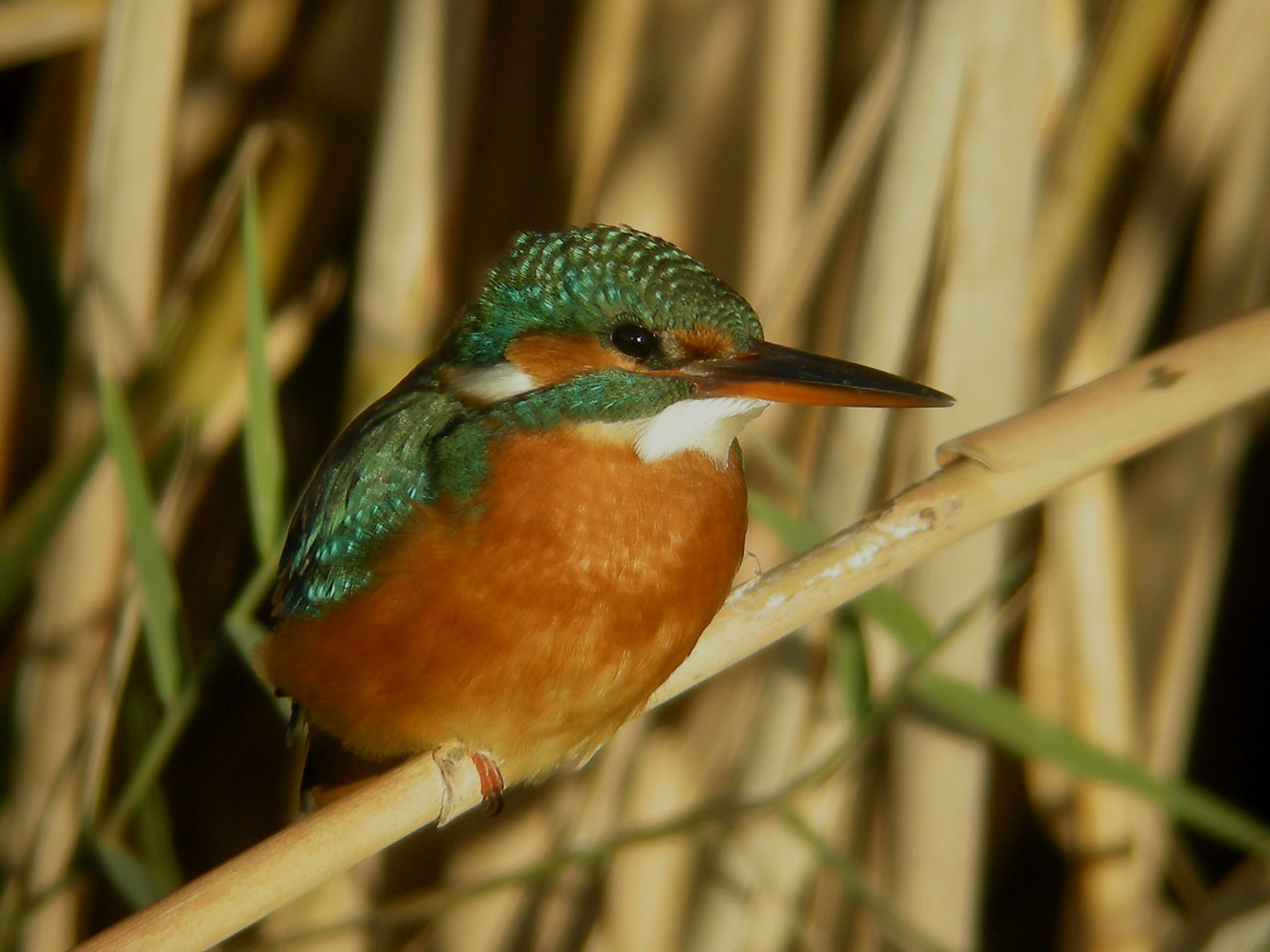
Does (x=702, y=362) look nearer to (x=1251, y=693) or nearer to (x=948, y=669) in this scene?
(x=948, y=669)

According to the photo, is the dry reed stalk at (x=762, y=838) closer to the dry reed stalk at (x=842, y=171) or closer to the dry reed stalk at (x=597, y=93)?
the dry reed stalk at (x=842, y=171)

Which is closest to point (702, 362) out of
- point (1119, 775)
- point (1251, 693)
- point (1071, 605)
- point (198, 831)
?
point (1119, 775)

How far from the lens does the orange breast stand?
1376mm

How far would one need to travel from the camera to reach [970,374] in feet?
5.46

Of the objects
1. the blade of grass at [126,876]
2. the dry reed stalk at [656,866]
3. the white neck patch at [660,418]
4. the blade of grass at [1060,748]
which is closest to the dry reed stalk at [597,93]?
the white neck patch at [660,418]

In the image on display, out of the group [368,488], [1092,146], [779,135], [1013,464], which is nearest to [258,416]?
[368,488]

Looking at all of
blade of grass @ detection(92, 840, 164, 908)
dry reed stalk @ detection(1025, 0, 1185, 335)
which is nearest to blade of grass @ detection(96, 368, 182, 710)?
blade of grass @ detection(92, 840, 164, 908)

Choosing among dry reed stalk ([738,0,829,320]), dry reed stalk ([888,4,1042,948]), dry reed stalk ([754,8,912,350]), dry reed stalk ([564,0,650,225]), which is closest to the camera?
dry reed stalk ([888,4,1042,948])

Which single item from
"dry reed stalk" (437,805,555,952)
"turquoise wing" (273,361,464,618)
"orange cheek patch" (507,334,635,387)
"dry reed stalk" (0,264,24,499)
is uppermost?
"orange cheek patch" (507,334,635,387)

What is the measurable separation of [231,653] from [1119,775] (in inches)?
57.2

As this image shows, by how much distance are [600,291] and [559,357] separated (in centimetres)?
8

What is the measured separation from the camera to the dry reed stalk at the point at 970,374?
1.57 metres

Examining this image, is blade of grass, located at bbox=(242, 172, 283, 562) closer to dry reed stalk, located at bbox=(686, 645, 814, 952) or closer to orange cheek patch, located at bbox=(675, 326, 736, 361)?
orange cheek patch, located at bbox=(675, 326, 736, 361)

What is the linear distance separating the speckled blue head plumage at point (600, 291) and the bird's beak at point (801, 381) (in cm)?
3
